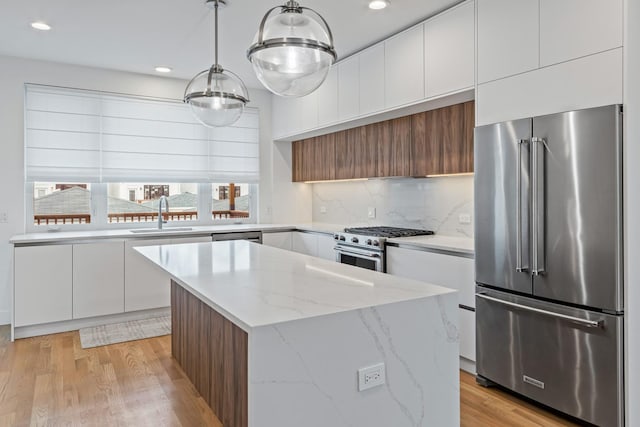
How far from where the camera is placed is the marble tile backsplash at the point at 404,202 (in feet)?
12.9

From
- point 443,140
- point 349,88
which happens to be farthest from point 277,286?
point 349,88

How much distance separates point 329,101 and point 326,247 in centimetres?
158

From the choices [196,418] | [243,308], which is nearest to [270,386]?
[243,308]

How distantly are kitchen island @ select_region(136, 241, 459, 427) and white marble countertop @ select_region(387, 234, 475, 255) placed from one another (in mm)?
1131

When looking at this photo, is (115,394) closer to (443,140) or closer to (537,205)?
(537,205)

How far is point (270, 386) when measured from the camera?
1483 mm

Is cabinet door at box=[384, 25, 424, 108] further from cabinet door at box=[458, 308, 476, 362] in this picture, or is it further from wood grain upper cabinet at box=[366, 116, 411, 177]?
cabinet door at box=[458, 308, 476, 362]

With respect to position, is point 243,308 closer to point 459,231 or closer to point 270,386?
point 270,386

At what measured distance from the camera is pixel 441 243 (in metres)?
3.46

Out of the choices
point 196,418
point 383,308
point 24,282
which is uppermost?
point 383,308

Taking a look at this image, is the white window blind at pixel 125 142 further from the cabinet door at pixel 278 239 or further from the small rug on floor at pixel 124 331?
the small rug on floor at pixel 124 331

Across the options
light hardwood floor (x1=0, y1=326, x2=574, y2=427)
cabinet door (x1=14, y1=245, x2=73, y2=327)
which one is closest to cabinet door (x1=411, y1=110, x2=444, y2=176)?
light hardwood floor (x1=0, y1=326, x2=574, y2=427)

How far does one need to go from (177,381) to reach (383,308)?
2074 mm

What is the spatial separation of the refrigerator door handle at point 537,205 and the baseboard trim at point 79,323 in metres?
3.74
